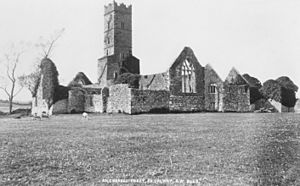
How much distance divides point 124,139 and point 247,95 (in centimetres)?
2457

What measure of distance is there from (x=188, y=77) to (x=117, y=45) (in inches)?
1372

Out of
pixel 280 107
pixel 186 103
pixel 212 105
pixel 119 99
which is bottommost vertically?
pixel 212 105

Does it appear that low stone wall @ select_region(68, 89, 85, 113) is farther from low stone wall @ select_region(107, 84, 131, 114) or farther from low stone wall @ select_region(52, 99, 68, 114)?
low stone wall @ select_region(107, 84, 131, 114)

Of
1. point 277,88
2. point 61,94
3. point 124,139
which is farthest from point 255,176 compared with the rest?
point 277,88

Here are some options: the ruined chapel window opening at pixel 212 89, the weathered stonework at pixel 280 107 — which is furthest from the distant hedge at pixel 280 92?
the ruined chapel window opening at pixel 212 89

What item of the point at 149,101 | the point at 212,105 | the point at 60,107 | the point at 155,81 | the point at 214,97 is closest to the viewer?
the point at 149,101

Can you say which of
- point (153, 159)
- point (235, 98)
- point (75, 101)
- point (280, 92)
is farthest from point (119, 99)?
point (280, 92)

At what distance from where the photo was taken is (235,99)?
3425cm

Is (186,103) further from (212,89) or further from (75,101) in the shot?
(75,101)

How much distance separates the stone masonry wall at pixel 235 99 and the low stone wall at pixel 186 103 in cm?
249

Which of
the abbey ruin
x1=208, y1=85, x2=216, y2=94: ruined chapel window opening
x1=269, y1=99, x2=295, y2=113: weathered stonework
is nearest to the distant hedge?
x1=269, y1=99, x2=295, y2=113: weathered stonework

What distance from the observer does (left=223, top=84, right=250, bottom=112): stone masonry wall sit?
112 ft

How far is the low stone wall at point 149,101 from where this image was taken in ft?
96.0

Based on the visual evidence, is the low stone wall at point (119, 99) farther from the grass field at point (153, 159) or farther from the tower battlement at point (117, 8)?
the tower battlement at point (117, 8)
